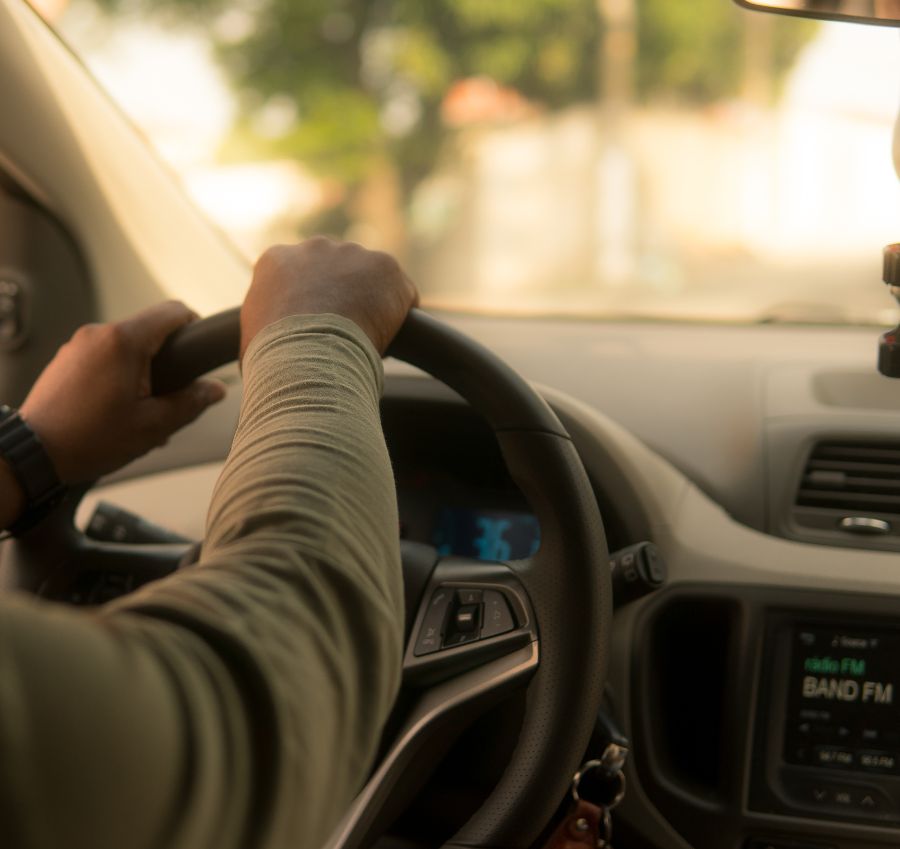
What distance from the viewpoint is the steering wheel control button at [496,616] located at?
64.4 inches

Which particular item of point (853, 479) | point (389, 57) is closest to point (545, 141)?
point (389, 57)

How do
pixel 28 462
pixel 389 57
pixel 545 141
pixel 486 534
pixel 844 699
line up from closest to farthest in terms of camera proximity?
pixel 28 462, pixel 844 699, pixel 486 534, pixel 389 57, pixel 545 141

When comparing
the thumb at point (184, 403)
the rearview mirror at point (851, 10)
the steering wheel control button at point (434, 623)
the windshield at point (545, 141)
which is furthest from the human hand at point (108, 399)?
the windshield at point (545, 141)

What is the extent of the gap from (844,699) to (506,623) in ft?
1.86

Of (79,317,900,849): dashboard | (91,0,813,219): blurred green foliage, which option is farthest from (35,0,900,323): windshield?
(79,317,900,849): dashboard

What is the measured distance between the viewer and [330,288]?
1390mm

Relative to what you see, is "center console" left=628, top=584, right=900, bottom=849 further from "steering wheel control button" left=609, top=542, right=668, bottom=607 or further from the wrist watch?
the wrist watch

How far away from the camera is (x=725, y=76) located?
1055 inches

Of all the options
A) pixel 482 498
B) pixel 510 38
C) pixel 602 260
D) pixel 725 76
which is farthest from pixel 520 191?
pixel 482 498

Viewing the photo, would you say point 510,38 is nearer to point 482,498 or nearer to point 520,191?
point 520,191

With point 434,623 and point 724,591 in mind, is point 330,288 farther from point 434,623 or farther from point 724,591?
point 724,591

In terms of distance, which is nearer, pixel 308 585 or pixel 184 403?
pixel 308 585

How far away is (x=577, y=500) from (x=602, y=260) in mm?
22766

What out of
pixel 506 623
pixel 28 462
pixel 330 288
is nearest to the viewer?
pixel 330 288
